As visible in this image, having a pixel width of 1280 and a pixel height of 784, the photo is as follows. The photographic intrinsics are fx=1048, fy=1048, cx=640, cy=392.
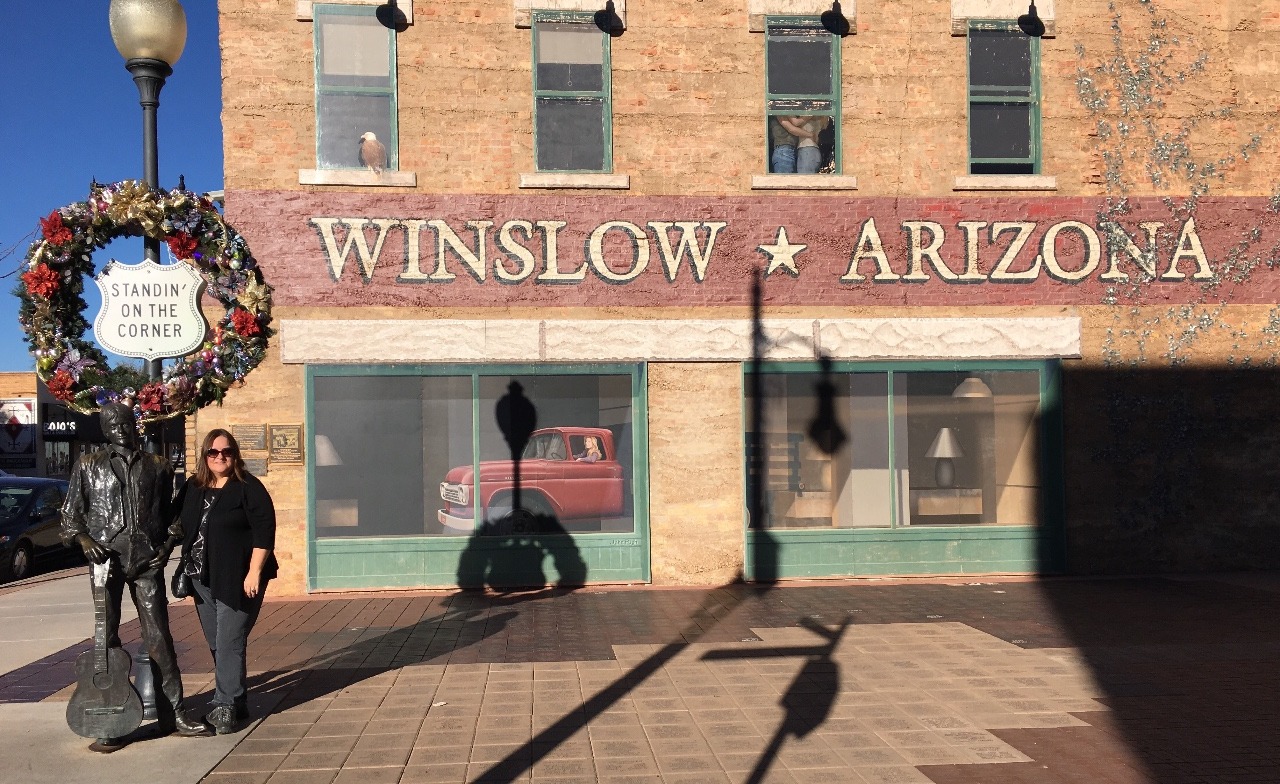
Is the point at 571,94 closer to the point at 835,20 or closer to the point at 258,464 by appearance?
the point at 835,20

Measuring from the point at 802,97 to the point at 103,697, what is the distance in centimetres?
963

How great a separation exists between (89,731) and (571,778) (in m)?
2.94

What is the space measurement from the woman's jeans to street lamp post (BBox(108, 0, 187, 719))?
1.36ft

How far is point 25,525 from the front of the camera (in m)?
15.8

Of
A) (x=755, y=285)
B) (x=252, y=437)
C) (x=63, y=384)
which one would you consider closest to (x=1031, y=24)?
(x=755, y=285)

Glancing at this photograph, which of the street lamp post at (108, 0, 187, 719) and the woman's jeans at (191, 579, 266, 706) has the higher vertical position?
the street lamp post at (108, 0, 187, 719)

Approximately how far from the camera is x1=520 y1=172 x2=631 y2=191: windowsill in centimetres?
1202

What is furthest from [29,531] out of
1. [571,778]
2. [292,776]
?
→ [571,778]

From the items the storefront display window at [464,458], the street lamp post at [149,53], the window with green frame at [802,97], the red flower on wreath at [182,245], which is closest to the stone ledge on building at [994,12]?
the window with green frame at [802,97]

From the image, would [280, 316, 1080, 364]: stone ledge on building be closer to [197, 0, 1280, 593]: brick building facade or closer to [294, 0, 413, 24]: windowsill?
[197, 0, 1280, 593]: brick building facade

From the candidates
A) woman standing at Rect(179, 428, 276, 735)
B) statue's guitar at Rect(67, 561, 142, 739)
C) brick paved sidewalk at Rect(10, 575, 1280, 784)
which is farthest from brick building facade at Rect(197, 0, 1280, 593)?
statue's guitar at Rect(67, 561, 142, 739)

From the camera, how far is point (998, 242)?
1253cm

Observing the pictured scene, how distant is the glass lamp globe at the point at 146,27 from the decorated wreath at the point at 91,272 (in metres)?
0.89

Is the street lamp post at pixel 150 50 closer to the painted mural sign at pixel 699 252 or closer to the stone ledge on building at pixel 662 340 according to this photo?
the stone ledge on building at pixel 662 340
